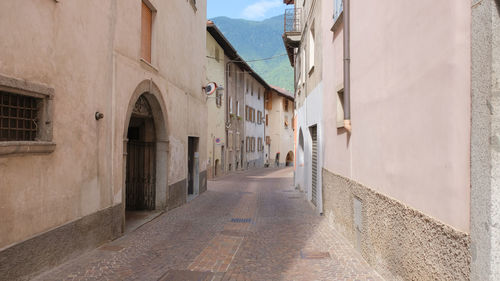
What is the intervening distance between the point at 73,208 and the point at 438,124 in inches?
208

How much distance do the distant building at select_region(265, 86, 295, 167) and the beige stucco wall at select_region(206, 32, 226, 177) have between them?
19441 mm

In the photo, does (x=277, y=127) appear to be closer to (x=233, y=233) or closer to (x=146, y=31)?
(x=146, y=31)

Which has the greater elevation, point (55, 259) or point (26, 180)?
point (26, 180)

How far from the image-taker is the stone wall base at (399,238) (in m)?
3.50

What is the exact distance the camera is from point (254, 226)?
32.1 ft

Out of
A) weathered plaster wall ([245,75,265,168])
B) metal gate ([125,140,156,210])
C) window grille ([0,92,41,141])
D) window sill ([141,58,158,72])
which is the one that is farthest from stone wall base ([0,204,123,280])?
weathered plaster wall ([245,75,265,168])

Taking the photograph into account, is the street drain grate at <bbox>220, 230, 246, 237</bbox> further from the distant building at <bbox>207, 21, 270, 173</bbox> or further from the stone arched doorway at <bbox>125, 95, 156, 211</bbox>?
the distant building at <bbox>207, 21, 270, 173</bbox>

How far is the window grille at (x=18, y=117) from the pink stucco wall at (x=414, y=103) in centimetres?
475

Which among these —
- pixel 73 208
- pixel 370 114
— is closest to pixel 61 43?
pixel 73 208

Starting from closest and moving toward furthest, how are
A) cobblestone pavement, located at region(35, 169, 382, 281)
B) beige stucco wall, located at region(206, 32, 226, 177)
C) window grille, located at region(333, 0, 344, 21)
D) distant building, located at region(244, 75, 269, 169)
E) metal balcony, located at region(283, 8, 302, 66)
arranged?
cobblestone pavement, located at region(35, 169, 382, 281), window grille, located at region(333, 0, 344, 21), metal balcony, located at region(283, 8, 302, 66), beige stucco wall, located at region(206, 32, 226, 177), distant building, located at region(244, 75, 269, 169)

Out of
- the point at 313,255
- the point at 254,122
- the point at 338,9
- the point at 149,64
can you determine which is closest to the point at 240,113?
the point at 254,122

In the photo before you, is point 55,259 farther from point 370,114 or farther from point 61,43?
point 370,114

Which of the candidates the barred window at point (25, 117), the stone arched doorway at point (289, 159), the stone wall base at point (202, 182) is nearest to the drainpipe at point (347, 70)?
the barred window at point (25, 117)

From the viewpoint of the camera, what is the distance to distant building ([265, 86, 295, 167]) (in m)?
48.7
